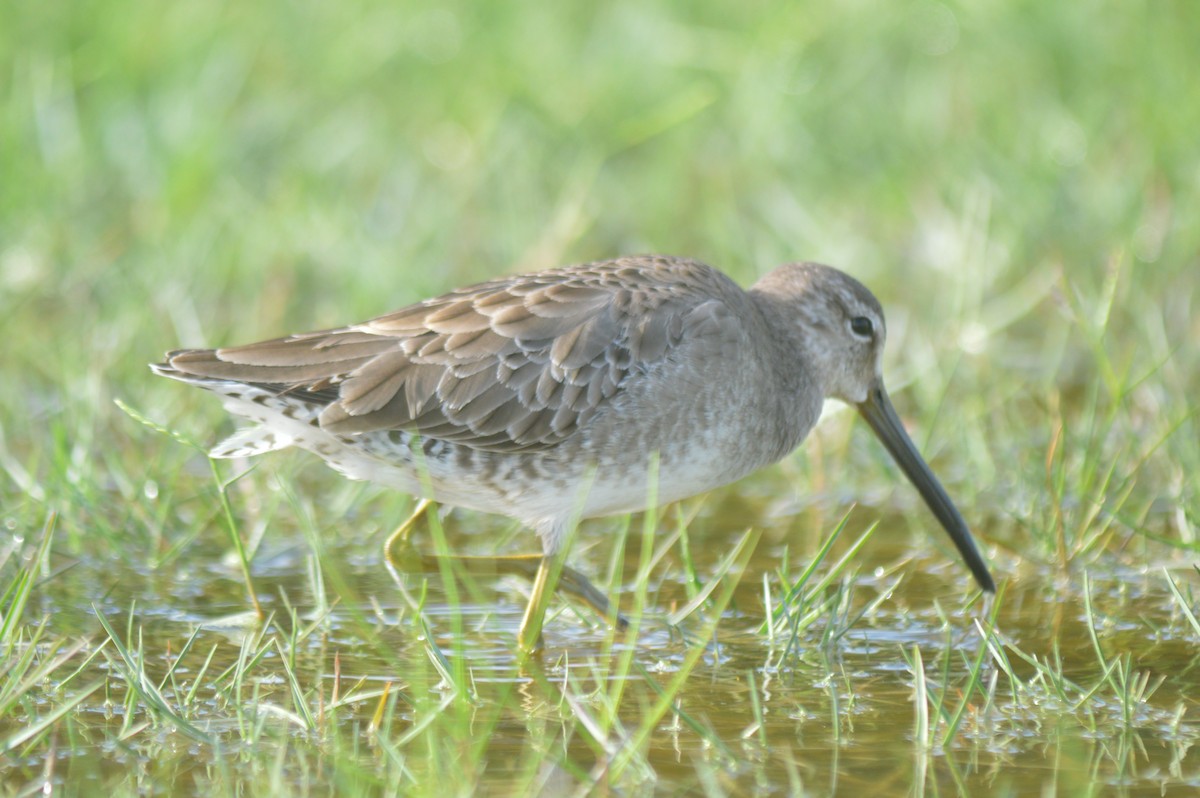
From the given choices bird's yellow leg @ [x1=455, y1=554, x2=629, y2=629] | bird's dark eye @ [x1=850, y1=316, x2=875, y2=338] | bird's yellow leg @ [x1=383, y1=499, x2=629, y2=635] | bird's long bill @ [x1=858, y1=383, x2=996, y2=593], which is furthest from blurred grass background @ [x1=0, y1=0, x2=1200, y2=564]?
bird's yellow leg @ [x1=455, y1=554, x2=629, y2=629]

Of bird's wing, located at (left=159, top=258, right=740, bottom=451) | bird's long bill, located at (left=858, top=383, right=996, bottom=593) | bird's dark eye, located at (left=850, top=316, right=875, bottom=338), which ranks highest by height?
bird's wing, located at (left=159, top=258, right=740, bottom=451)

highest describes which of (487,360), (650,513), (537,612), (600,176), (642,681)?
(487,360)

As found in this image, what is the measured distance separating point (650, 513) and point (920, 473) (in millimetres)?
1607

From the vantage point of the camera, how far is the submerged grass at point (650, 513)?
382 centimetres

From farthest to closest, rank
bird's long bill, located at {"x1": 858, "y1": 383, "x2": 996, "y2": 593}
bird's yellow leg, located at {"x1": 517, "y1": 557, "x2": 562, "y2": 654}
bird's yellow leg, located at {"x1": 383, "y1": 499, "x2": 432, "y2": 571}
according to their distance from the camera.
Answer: bird's yellow leg, located at {"x1": 383, "y1": 499, "x2": 432, "y2": 571} → bird's long bill, located at {"x1": 858, "y1": 383, "x2": 996, "y2": 593} → bird's yellow leg, located at {"x1": 517, "y1": 557, "x2": 562, "y2": 654}

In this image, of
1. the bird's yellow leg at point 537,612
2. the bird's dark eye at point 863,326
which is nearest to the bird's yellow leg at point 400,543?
the bird's yellow leg at point 537,612

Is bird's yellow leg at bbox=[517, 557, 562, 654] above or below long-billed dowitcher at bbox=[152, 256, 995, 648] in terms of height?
below

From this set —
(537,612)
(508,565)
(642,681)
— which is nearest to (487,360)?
(508,565)

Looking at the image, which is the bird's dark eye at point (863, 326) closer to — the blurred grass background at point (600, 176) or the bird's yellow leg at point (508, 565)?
the blurred grass background at point (600, 176)

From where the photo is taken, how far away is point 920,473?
5.45 m

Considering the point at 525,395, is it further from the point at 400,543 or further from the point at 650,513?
the point at 650,513

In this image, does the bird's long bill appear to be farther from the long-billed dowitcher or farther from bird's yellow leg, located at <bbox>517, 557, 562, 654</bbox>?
bird's yellow leg, located at <bbox>517, 557, 562, 654</bbox>

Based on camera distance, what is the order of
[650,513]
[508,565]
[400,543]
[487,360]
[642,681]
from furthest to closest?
[400,543] < [508,565] < [487,360] < [642,681] < [650,513]

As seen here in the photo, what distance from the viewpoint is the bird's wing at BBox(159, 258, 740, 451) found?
4777 mm
